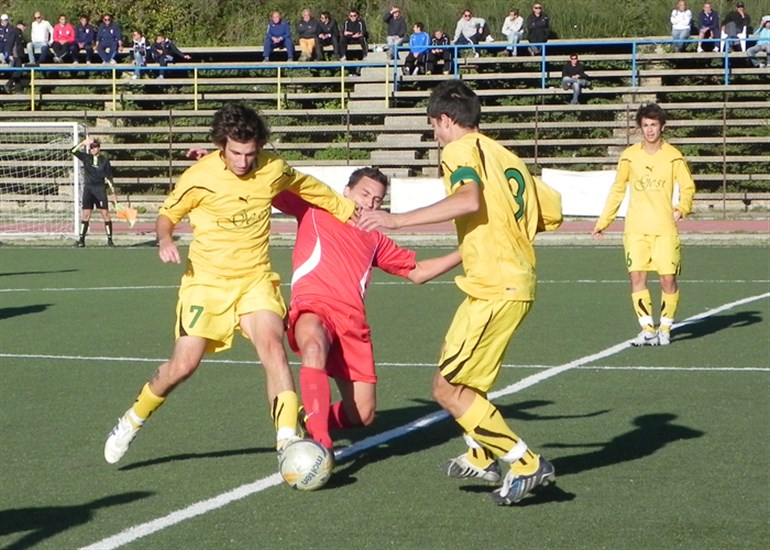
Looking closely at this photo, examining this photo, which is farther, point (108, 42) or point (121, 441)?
point (108, 42)

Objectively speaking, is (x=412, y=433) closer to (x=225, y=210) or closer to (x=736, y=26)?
(x=225, y=210)

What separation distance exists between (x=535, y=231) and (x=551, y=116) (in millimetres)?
28616

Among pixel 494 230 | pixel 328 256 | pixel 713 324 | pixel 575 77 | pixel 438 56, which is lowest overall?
pixel 713 324

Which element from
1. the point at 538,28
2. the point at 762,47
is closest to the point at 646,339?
the point at 762,47

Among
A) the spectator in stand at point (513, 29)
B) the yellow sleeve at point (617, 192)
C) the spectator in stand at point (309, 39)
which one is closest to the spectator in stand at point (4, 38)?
the spectator in stand at point (309, 39)

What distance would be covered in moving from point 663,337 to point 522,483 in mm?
6298

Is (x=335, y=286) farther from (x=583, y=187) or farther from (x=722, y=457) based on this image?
(x=583, y=187)

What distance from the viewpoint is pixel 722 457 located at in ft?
25.9

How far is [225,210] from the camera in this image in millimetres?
7508

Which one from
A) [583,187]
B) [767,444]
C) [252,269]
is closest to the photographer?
[252,269]

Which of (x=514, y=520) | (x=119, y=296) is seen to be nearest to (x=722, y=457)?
(x=514, y=520)

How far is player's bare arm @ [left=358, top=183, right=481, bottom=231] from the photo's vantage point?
20.3 feet

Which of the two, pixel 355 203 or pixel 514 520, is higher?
pixel 355 203

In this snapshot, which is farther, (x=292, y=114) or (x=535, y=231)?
(x=292, y=114)
